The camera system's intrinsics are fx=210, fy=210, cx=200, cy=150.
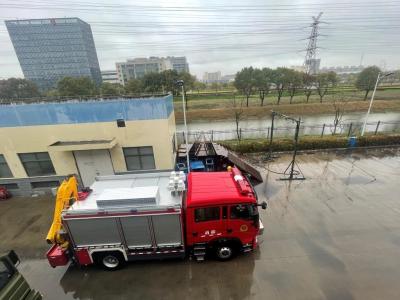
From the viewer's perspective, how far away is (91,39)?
138m

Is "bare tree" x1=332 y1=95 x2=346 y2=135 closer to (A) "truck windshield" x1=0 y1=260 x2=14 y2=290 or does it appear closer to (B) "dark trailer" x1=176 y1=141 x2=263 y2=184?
(B) "dark trailer" x1=176 y1=141 x2=263 y2=184

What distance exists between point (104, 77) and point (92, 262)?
169639mm

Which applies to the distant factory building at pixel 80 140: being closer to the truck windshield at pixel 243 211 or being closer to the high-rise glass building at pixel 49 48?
the truck windshield at pixel 243 211

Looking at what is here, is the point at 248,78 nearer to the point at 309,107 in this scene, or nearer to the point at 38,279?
the point at 309,107

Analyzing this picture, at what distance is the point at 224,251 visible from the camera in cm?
737

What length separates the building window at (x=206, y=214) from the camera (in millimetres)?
6684

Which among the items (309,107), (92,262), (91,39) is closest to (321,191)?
(92,262)

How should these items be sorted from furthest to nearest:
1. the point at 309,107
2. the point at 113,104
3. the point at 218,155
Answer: the point at 309,107 → the point at 218,155 → the point at 113,104

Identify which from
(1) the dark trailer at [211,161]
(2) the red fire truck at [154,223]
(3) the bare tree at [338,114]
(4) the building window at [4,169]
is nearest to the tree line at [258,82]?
(3) the bare tree at [338,114]

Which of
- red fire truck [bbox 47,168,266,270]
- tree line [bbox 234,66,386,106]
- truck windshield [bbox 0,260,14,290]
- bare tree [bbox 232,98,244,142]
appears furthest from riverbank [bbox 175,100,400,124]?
truck windshield [bbox 0,260,14,290]

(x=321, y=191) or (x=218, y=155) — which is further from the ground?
(x=218, y=155)

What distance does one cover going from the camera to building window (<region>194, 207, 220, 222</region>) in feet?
21.9

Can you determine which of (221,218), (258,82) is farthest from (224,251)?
(258,82)

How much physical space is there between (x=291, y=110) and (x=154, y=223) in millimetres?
40469
